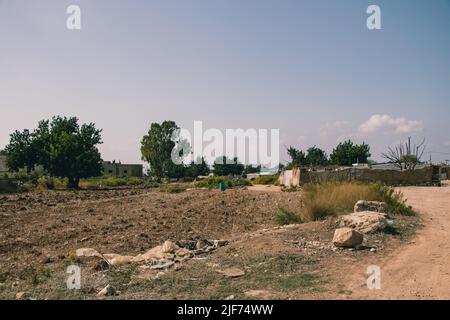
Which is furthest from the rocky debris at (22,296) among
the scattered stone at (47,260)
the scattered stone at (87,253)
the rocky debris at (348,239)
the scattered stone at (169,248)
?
the rocky debris at (348,239)

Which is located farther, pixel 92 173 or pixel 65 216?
pixel 92 173

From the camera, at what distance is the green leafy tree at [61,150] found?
35.1 metres

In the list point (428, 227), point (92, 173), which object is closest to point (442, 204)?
point (428, 227)

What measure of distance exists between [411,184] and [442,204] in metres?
12.5

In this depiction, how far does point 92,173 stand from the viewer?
3666cm

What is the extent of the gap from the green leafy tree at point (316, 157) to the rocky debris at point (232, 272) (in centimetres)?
5019

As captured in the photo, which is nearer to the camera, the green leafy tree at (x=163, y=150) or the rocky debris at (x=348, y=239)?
the rocky debris at (x=348, y=239)

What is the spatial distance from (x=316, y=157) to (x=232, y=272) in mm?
54645

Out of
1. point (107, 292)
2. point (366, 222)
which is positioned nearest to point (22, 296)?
point (107, 292)

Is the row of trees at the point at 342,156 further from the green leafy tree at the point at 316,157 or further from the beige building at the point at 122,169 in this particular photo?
the beige building at the point at 122,169

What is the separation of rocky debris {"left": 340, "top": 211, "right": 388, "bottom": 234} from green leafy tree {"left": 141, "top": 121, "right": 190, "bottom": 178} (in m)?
48.6

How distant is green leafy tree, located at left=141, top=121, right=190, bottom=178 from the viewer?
56.1 m

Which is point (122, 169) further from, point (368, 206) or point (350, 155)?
point (368, 206)

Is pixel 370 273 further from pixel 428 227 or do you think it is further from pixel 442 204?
pixel 442 204
